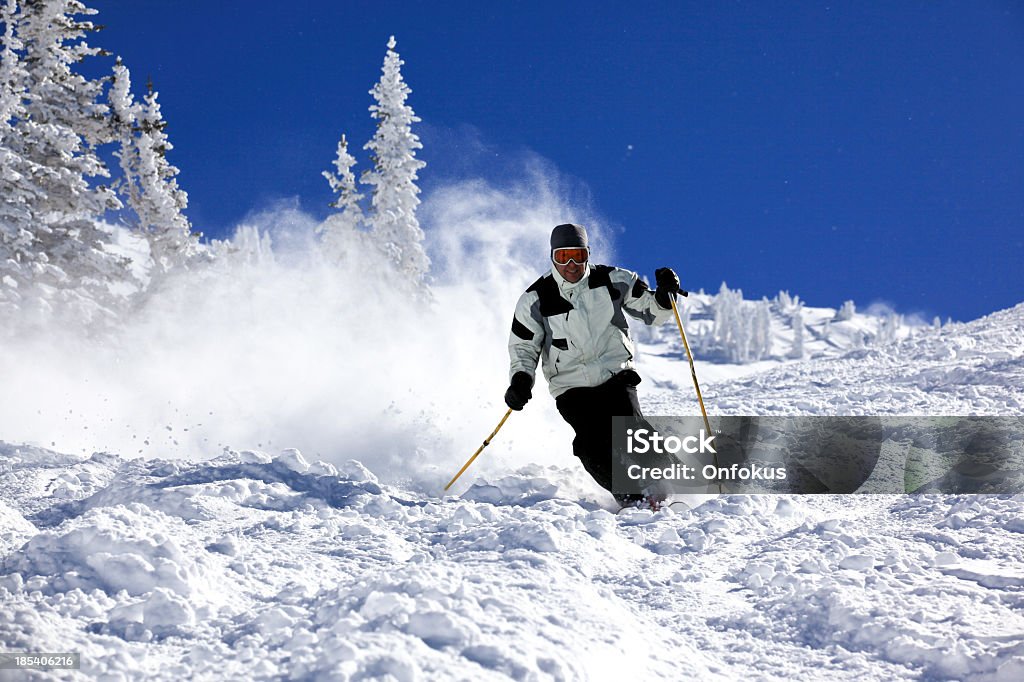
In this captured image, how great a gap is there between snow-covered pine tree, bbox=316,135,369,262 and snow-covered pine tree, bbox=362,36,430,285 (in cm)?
104

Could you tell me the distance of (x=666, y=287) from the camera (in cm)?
665

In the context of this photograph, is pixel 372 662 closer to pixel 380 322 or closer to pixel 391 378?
pixel 391 378

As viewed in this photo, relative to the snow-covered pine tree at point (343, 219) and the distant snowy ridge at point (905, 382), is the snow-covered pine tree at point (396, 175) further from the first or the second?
the distant snowy ridge at point (905, 382)

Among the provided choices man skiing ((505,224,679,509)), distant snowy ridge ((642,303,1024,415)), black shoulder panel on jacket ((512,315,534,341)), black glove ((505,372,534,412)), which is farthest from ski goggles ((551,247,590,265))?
distant snowy ridge ((642,303,1024,415))

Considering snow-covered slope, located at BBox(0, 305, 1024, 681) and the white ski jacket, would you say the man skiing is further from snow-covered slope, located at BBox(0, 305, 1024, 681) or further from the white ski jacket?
snow-covered slope, located at BBox(0, 305, 1024, 681)

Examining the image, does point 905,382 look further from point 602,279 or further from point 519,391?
point 519,391

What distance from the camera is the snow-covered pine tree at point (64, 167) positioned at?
1730 centimetres

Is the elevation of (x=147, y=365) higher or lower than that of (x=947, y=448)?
Result: higher

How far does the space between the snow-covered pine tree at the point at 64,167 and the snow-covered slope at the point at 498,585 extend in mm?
13643

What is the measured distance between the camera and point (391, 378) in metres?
13.3

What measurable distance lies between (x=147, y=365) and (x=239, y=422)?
24.6ft

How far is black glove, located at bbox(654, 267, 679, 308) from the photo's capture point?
261 inches

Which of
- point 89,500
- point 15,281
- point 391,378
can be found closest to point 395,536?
point 89,500

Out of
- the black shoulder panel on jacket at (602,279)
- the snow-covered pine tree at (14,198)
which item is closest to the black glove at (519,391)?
the black shoulder panel on jacket at (602,279)
